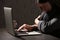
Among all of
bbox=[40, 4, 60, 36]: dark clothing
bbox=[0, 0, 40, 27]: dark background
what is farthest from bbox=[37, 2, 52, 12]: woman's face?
bbox=[0, 0, 40, 27]: dark background

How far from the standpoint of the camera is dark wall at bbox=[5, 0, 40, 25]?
10.5 ft

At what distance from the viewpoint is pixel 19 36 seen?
1.73 m

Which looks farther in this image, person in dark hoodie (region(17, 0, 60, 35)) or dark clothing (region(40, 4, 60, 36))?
dark clothing (region(40, 4, 60, 36))

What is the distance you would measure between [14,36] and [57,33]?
1.47 feet

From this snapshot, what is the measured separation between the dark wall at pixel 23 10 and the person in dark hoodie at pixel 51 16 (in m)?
1.35

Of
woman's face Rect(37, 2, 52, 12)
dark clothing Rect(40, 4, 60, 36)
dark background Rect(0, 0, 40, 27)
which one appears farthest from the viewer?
dark background Rect(0, 0, 40, 27)

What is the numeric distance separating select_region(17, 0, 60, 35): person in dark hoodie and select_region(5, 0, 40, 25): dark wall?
135 centimetres

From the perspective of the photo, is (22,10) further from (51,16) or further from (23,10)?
(51,16)

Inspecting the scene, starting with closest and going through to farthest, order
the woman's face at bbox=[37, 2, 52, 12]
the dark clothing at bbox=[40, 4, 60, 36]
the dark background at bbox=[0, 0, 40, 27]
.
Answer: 1. the woman's face at bbox=[37, 2, 52, 12]
2. the dark clothing at bbox=[40, 4, 60, 36]
3. the dark background at bbox=[0, 0, 40, 27]

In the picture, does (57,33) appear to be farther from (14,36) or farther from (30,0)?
(30,0)

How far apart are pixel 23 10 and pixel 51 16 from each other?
167cm

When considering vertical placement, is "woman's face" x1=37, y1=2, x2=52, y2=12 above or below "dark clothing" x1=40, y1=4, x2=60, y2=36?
above

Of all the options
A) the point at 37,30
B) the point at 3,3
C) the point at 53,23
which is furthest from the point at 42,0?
the point at 3,3

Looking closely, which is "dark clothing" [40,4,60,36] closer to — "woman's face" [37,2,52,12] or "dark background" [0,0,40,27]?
"woman's face" [37,2,52,12]
